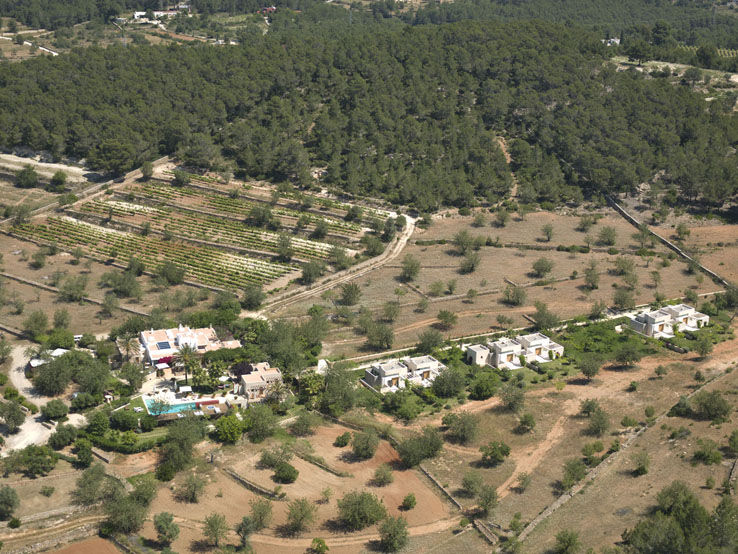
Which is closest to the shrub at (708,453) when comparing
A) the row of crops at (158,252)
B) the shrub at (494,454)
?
the shrub at (494,454)

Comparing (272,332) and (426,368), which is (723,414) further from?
(272,332)

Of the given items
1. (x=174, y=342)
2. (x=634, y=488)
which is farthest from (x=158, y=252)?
(x=634, y=488)

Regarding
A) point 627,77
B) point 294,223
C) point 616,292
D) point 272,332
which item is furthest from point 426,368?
point 627,77

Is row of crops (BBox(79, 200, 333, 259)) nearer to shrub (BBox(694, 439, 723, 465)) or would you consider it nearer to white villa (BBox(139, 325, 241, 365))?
white villa (BBox(139, 325, 241, 365))

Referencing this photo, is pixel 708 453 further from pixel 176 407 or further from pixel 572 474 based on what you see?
pixel 176 407

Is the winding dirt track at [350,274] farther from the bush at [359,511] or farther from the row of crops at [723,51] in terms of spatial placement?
the row of crops at [723,51]

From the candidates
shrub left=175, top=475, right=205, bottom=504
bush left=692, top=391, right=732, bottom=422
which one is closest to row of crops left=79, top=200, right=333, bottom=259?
shrub left=175, top=475, right=205, bottom=504
